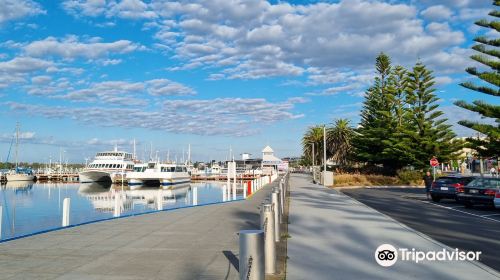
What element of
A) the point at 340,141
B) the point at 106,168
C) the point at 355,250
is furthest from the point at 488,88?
the point at 106,168

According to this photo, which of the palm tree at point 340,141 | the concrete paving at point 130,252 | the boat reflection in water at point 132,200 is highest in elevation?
the palm tree at point 340,141

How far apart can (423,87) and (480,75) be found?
19092 millimetres

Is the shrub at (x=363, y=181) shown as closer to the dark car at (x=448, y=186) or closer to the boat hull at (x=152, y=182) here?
the dark car at (x=448, y=186)

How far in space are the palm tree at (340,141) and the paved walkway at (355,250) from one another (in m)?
61.0

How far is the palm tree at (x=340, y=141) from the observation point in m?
74.9

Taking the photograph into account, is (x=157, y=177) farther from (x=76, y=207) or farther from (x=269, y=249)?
(x=269, y=249)

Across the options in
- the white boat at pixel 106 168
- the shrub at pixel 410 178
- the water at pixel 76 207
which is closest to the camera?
the water at pixel 76 207

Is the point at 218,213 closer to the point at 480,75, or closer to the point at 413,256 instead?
the point at 413,256

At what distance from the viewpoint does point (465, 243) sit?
1020 centimetres

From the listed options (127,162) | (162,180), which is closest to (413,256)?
(162,180)

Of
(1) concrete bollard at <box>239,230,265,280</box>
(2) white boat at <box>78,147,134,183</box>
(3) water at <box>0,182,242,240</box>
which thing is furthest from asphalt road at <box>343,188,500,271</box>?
(2) white boat at <box>78,147,134,183</box>

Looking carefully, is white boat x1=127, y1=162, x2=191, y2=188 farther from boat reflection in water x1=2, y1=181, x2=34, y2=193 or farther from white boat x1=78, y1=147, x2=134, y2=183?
boat reflection in water x1=2, y1=181, x2=34, y2=193

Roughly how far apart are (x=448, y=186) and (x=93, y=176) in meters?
63.1

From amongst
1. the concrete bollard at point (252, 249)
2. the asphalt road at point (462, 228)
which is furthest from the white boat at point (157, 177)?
the concrete bollard at point (252, 249)
